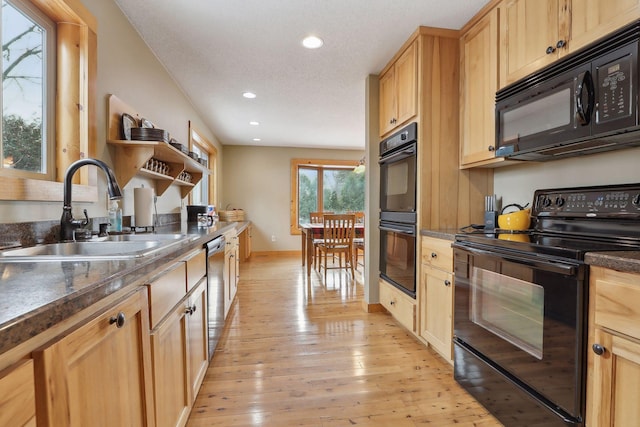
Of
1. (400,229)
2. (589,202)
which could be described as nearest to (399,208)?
(400,229)

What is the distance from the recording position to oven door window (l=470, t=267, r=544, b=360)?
1.28m

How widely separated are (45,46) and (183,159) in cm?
110

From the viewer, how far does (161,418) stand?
108 centimetres

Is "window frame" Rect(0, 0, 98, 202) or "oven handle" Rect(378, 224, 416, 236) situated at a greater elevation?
"window frame" Rect(0, 0, 98, 202)

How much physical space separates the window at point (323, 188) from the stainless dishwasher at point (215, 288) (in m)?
4.28

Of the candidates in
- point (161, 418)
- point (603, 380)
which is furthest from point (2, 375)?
point (603, 380)

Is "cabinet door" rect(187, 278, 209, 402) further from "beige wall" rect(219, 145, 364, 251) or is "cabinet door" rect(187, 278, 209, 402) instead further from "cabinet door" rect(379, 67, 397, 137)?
"beige wall" rect(219, 145, 364, 251)

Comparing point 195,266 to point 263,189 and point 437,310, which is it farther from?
point 263,189

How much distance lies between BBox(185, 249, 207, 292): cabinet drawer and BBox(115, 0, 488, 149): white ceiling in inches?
60.6

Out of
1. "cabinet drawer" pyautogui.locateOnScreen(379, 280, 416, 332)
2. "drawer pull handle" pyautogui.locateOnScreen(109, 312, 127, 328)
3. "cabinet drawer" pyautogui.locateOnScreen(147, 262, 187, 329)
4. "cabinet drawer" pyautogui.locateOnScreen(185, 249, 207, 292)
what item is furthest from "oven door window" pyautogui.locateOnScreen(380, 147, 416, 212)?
"drawer pull handle" pyautogui.locateOnScreen(109, 312, 127, 328)

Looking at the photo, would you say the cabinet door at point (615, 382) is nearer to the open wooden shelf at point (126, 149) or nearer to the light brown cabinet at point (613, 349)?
the light brown cabinet at point (613, 349)

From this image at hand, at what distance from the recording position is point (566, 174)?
175cm

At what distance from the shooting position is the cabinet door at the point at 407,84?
7.41ft

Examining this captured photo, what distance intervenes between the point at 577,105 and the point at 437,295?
4.12 ft
